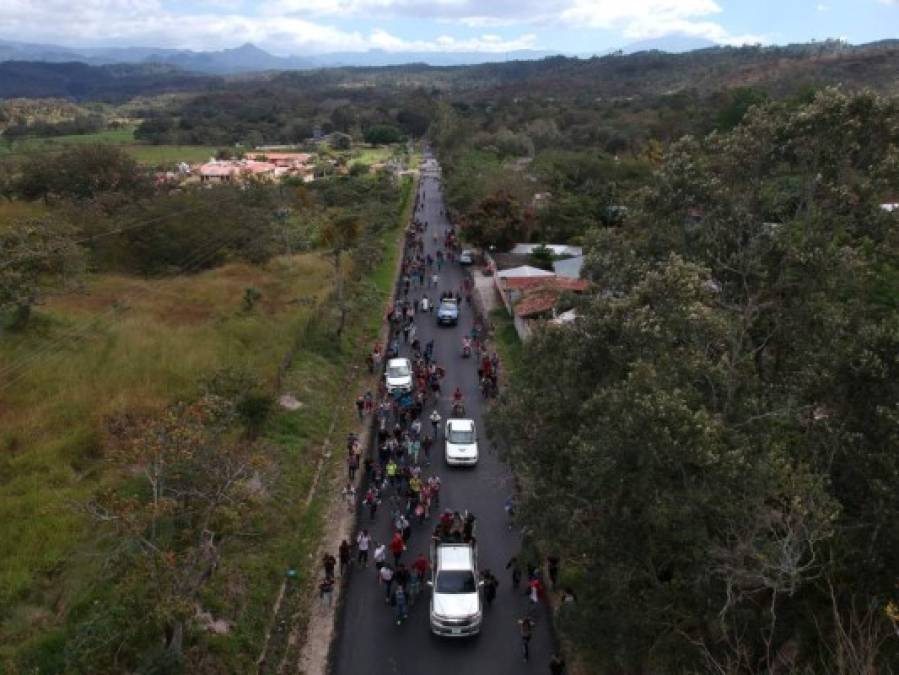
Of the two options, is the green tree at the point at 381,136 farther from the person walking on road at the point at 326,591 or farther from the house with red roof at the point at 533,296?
the person walking on road at the point at 326,591

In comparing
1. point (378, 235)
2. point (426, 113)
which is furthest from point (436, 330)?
point (426, 113)

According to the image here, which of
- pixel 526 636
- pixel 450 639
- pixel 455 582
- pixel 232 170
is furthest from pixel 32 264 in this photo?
pixel 232 170

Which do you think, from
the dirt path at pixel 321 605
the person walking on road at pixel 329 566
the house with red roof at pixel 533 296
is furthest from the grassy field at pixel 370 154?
the person walking on road at pixel 329 566

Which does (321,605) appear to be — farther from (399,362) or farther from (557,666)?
(399,362)

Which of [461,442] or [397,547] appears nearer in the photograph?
[397,547]

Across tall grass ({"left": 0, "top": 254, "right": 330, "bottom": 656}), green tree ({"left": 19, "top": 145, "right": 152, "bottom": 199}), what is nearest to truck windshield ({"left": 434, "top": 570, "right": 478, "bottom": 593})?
tall grass ({"left": 0, "top": 254, "right": 330, "bottom": 656})

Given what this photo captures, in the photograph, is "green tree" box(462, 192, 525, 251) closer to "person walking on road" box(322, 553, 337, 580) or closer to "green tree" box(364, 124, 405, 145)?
"person walking on road" box(322, 553, 337, 580)
